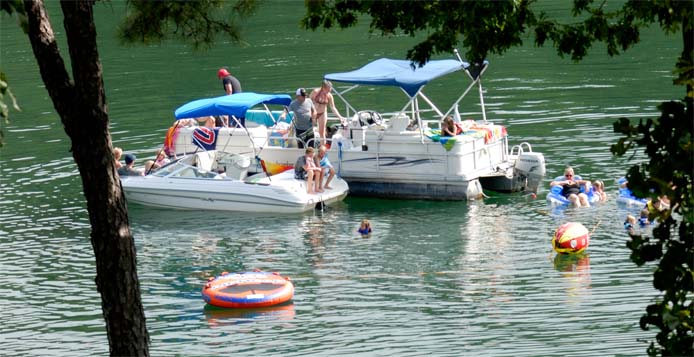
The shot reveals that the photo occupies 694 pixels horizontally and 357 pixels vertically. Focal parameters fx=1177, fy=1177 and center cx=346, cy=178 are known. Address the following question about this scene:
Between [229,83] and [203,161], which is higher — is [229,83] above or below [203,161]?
above

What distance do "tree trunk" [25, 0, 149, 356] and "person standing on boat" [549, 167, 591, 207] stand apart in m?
14.9

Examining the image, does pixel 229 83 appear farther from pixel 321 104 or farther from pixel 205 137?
pixel 321 104

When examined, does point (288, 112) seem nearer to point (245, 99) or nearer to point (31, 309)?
point (245, 99)

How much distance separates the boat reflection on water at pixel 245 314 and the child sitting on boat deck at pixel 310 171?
6644 millimetres

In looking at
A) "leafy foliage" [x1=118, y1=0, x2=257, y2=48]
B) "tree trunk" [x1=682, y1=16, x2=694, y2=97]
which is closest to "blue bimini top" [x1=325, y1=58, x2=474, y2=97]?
"leafy foliage" [x1=118, y1=0, x2=257, y2=48]

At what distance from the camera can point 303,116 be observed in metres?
27.7

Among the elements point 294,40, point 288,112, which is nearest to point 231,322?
point 288,112

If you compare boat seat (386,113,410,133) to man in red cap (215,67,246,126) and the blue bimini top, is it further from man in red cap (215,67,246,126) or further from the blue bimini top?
man in red cap (215,67,246,126)

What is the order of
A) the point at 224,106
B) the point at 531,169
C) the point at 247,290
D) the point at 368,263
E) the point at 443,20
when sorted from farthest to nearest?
the point at 224,106 < the point at 531,169 < the point at 368,263 < the point at 247,290 < the point at 443,20

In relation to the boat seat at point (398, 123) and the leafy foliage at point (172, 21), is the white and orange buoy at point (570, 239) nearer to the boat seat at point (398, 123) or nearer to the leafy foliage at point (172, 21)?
the boat seat at point (398, 123)

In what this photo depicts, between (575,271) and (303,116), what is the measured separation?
29.4ft

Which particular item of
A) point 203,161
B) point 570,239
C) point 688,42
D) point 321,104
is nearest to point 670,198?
point 688,42

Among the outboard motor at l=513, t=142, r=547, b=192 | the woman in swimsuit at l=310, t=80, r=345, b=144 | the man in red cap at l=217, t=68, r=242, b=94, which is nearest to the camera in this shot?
the outboard motor at l=513, t=142, r=547, b=192

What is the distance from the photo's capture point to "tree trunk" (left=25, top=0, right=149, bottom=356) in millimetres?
10977
